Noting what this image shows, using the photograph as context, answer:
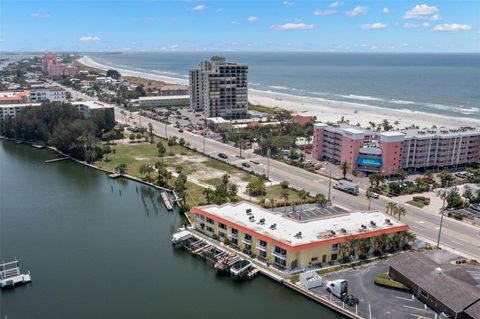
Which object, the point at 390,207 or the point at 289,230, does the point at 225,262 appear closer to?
the point at 289,230

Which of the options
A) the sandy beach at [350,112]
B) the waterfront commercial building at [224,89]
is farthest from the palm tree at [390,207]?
the waterfront commercial building at [224,89]

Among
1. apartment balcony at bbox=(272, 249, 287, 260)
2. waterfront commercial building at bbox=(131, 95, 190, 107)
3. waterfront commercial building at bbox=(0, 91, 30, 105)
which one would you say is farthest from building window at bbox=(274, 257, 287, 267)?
waterfront commercial building at bbox=(131, 95, 190, 107)

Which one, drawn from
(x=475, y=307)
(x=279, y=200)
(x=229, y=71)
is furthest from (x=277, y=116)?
(x=475, y=307)

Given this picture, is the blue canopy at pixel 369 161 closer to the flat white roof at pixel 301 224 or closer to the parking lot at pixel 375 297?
the flat white roof at pixel 301 224

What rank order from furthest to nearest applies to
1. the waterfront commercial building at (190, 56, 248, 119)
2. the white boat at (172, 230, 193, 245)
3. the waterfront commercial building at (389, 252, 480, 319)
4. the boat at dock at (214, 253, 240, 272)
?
the waterfront commercial building at (190, 56, 248, 119) → the white boat at (172, 230, 193, 245) → the boat at dock at (214, 253, 240, 272) → the waterfront commercial building at (389, 252, 480, 319)

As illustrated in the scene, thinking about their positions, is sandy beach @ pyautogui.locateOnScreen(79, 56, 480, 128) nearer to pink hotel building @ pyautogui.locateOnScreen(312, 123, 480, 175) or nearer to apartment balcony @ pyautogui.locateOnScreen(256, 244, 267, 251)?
pink hotel building @ pyautogui.locateOnScreen(312, 123, 480, 175)

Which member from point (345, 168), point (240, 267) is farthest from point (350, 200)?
point (240, 267)

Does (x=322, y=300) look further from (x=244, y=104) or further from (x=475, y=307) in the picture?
→ (x=244, y=104)
